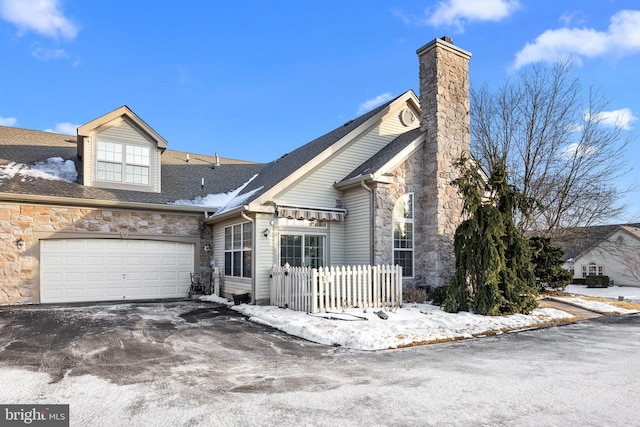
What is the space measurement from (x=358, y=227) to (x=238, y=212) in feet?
12.1

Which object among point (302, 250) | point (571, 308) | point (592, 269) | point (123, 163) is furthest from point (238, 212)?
point (592, 269)

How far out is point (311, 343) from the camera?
25.4 ft

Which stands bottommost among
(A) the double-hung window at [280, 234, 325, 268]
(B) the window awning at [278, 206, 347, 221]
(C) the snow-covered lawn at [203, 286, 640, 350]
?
(C) the snow-covered lawn at [203, 286, 640, 350]

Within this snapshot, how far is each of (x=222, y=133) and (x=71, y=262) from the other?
12105 mm

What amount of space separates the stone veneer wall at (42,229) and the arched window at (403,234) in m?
7.74

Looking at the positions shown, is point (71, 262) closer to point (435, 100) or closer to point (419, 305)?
point (419, 305)

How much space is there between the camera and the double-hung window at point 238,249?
41.8 ft

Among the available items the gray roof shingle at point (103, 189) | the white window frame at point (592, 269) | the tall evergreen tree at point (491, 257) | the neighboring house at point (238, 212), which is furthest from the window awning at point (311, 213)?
the white window frame at point (592, 269)

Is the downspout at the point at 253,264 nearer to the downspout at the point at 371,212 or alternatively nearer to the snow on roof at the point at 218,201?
the snow on roof at the point at 218,201

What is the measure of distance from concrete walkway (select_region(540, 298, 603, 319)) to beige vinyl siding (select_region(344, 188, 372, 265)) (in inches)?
221

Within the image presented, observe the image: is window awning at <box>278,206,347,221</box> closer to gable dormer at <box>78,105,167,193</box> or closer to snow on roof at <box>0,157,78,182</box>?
gable dormer at <box>78,105,167,193</box>

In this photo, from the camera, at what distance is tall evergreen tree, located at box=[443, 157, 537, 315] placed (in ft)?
33.8

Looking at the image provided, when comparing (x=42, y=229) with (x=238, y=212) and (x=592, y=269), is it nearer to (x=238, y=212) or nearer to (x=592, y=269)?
(x=238, y=212)

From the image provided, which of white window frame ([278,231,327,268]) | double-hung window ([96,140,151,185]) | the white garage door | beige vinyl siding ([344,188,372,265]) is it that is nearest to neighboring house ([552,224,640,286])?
beige vinyl siding ([344,188,372,265])
